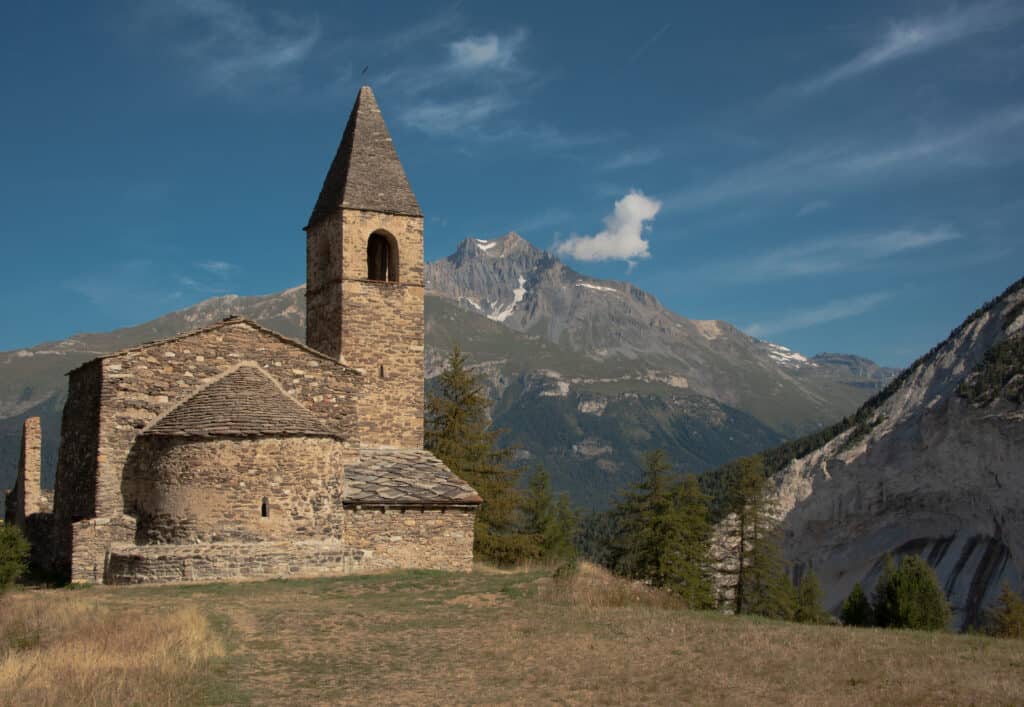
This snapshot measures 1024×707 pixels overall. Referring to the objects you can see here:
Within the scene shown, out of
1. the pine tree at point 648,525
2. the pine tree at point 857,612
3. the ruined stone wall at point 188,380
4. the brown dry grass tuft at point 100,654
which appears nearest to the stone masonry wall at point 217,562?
A: the ruined stone wall at point 188,380

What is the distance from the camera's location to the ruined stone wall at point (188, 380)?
78.1 ft

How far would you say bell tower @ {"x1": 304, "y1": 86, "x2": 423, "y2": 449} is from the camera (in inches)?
1189

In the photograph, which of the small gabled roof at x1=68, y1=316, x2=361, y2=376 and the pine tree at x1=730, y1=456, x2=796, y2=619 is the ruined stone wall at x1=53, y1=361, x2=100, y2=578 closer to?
the small gabled roof at x1=68, y1=316, x2=361, y2=376

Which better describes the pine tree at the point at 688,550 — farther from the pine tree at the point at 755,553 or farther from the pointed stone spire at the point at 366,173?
the pointed stone spire at the point at 366,173

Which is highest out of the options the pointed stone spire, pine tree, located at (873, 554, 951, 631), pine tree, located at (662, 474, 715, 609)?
the pointed stone spire

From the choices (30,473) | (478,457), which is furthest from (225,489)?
(478,457)

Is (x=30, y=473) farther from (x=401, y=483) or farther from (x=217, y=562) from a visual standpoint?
(x=401, y=483)

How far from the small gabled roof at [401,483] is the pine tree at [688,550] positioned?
45.0 ft

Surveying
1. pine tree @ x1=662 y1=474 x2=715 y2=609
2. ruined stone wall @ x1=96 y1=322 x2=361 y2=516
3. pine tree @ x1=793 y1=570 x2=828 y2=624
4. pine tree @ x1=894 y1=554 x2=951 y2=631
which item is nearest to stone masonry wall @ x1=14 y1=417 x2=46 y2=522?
ruined stone wall @ x1=96 y1=322 x2=361 y2=516

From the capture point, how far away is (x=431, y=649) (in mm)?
14898

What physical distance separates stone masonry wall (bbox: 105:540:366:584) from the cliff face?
230 feet

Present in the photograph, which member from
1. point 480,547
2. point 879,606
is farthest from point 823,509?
point 480,547

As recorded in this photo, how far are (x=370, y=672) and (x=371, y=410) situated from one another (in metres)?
16.8

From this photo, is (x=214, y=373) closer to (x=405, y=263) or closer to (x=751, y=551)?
(x=405, y=263)
